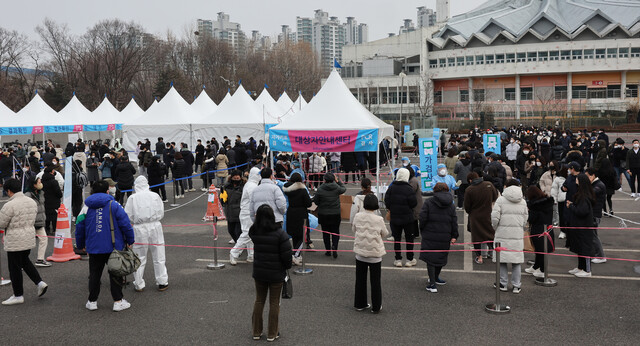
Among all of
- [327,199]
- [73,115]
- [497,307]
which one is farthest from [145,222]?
[73,115]

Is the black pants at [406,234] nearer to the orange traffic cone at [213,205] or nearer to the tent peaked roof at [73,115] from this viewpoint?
the orange traffic cone at [213,205]

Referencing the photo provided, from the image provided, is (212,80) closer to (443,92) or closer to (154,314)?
(443,92)

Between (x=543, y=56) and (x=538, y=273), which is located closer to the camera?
(x=538, y=273)

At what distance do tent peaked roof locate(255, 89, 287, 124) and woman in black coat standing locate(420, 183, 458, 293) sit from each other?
2127 cm

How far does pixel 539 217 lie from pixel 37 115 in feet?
101

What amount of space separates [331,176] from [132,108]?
29.8 meters

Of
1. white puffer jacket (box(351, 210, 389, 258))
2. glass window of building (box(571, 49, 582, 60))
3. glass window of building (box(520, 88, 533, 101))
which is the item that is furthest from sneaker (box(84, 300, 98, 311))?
glass window of building (box(571, 49, 582, 60))

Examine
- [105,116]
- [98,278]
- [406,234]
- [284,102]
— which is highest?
[284,102]

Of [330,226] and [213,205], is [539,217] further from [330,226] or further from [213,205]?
[213,205]

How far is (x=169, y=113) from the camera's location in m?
29.4

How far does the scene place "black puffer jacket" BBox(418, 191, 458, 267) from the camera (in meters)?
7.82

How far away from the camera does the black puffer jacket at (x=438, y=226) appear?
25.6 feet

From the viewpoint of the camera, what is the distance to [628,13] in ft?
258

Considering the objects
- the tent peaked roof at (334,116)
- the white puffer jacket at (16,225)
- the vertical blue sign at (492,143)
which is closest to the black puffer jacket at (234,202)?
the white puffer jacket at (16,225)
